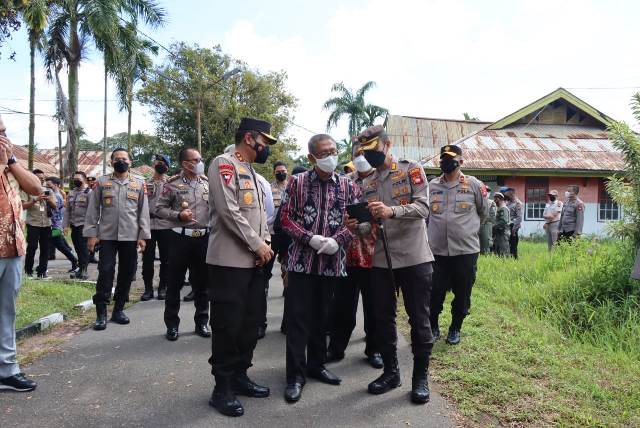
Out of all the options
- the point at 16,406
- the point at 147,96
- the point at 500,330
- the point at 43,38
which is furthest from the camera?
the point at 147,96

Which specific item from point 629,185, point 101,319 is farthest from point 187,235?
point 629,185

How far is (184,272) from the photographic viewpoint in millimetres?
5242

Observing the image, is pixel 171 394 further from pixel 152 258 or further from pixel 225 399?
pixel 152 258

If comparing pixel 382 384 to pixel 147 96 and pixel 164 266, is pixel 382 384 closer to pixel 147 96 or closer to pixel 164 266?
pixel 164 266

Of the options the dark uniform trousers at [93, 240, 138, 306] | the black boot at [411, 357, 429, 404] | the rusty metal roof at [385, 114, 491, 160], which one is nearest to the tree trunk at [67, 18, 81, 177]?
the rusty metal roof at [385, 114, 491, 160]

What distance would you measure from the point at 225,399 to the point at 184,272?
210cm

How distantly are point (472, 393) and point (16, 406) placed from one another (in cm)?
327

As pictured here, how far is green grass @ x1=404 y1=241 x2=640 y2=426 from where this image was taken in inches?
136

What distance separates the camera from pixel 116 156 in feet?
18.9

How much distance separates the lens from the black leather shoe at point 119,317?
5668mm

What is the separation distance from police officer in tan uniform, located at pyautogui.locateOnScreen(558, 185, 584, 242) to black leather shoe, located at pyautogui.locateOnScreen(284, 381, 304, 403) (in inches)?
334

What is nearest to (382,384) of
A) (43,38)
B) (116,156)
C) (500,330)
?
(500,330)

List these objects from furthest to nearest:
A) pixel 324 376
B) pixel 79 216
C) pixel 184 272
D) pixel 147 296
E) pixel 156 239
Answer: pixel 79 216, pixel 156 239, pixel 147 296, pixel 184 272, pixel 324 376

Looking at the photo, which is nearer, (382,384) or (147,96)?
(382,384)
